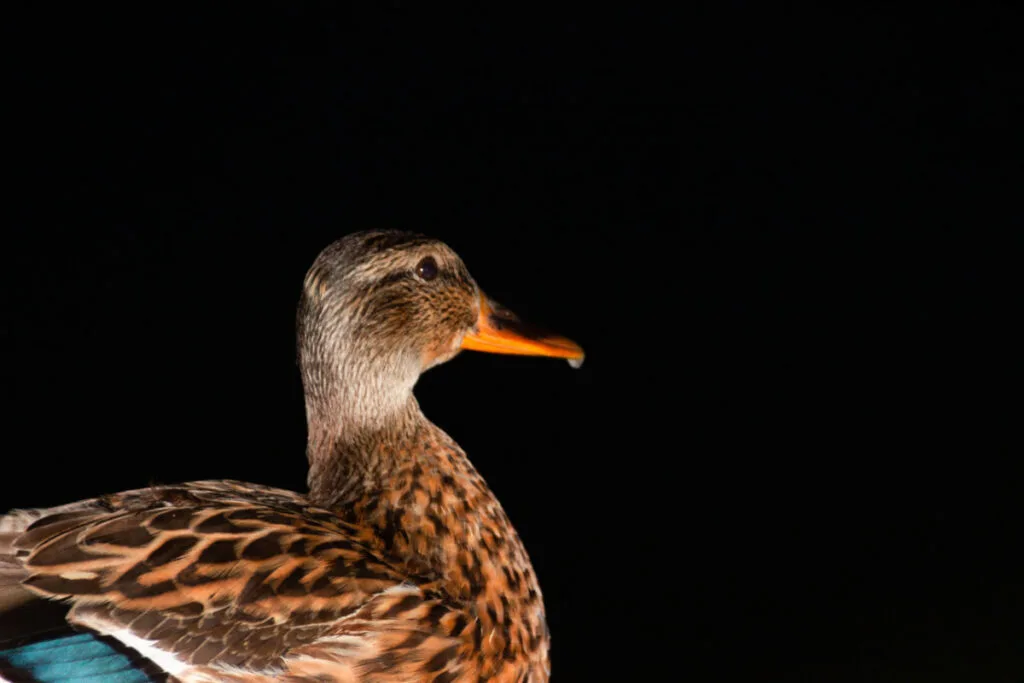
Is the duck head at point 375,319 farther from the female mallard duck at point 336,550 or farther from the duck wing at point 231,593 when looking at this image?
the duck wing at point 231,593

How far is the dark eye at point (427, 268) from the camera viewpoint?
107cm

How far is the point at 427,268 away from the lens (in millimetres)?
1080

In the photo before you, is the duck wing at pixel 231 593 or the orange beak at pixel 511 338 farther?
the orange beak at pixel 511 338

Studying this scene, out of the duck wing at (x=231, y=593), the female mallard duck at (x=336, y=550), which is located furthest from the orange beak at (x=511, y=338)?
the duck wing at (x=231, y=593)

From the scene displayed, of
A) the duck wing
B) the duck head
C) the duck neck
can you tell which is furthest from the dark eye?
the duck wing

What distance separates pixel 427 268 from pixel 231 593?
374mm

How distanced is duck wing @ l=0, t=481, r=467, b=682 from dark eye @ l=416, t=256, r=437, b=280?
0.88ft

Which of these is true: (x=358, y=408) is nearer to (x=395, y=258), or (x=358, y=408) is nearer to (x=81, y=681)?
(x=395, y=258)

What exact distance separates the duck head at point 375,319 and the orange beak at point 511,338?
3cm

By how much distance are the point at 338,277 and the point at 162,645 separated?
361mm

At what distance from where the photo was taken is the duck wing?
840mm

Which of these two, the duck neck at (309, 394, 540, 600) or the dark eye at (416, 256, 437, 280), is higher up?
the dark eye at (416, 256, 437, 280)

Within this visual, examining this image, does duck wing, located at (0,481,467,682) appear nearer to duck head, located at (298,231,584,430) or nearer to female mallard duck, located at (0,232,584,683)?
female mallard duck, located at (0,232,584,683)

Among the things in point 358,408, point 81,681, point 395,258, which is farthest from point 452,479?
point 81,681
